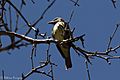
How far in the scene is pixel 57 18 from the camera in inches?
393

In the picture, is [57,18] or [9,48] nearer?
[9,48]

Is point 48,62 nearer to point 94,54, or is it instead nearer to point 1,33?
point 94,54

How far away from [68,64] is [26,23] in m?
3.63

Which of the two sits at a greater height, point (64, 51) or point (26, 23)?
point (26, 23)

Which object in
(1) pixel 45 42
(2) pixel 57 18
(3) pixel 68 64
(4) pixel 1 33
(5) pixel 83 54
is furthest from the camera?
(2) pixel 57 18

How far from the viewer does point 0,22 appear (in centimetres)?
374

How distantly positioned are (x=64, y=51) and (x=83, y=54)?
474 centimetres

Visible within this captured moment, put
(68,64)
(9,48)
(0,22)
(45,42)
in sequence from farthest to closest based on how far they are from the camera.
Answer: (68,64)
(0,22)
(45,42)
(9,48)

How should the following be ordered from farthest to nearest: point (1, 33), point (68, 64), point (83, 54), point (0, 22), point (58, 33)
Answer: point (58, 33), point (68, 64), point (83, 54), point (0, 22), point (1, 33)

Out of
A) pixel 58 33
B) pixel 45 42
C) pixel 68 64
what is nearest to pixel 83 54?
pixel 45 42

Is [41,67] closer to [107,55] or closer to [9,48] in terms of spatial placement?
[107,55]

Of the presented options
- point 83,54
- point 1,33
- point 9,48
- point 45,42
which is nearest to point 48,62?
point 83,54

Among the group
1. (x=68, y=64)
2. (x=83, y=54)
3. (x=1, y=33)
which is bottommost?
(x=68, y=64)

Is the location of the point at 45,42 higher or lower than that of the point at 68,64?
higher
